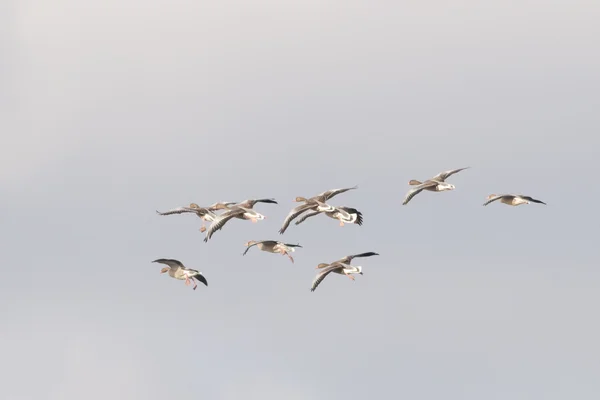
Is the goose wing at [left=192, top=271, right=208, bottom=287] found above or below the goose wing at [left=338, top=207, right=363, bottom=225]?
below

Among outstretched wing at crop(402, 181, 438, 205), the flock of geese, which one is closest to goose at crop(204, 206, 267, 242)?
the flock of geese

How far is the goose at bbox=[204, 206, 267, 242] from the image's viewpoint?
95.9 meters

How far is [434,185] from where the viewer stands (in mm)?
101500

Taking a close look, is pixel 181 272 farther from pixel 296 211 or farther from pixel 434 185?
pixel 434 185

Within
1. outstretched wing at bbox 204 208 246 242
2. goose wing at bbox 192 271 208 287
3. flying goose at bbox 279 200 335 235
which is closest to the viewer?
goose wing at bbox 192 271 208 287

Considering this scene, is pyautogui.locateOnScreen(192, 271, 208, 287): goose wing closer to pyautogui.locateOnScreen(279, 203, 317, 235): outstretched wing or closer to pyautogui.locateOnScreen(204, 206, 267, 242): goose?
pyautogui.locateOnScreen(204, 206, 267, 242): goose

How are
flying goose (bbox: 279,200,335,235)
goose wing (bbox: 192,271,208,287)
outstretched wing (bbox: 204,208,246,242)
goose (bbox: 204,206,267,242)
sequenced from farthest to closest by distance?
flying goose (bbox: 279,200,335,235) < outstretched wing (bbox: 204,208,246,242) < goose (bbox: 204,206,267,242) < goose wing (bbox: 192,271,208,287)

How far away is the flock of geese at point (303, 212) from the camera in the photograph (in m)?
95.6

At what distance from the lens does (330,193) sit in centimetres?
10138

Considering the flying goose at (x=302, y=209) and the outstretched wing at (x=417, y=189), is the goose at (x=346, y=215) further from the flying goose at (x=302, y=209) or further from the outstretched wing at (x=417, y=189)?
the outstretched wing at (x=417, y=189)

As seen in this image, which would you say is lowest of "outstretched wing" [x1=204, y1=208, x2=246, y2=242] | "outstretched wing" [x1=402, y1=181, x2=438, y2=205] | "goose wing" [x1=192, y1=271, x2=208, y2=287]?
"goose wing" [x1=192, y1=271, x2=208, y2=287]

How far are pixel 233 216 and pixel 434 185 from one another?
41.9 ft

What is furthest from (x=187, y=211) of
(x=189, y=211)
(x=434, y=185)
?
(x=434, y=185)

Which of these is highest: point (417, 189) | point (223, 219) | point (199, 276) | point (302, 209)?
point (417, 189)
